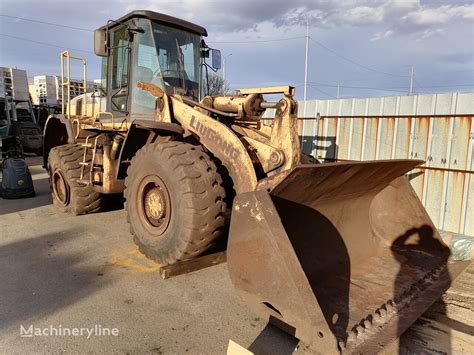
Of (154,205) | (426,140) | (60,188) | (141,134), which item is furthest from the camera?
(60,188)

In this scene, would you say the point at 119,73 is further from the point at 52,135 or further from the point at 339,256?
the point at 339,256

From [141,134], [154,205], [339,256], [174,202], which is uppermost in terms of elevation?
[141,134]

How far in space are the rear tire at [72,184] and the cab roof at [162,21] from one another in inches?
81.9

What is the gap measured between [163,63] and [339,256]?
11.5 ft

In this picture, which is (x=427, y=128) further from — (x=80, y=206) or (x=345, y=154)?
(x=80, y=206)

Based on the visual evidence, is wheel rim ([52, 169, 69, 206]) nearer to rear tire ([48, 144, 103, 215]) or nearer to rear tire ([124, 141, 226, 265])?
rear tire ([48, 144, 103, 215])

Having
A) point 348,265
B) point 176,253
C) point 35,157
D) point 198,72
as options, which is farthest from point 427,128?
point 35,157

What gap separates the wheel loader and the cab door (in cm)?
4

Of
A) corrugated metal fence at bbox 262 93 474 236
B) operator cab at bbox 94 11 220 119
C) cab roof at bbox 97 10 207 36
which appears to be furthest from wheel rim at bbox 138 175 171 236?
corrugated metal fence at bbox 262 93 474 236

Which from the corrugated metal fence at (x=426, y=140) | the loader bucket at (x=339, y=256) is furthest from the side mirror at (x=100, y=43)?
the corrugated metal fence at (x=426, y=140)

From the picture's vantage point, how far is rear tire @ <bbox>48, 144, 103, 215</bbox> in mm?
5930

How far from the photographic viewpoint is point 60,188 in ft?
21.7

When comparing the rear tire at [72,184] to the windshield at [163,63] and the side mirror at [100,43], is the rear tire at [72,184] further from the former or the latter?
the side mirror at [100,43]

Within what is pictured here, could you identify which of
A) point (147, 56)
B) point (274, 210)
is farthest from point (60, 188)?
point (274, 210)
